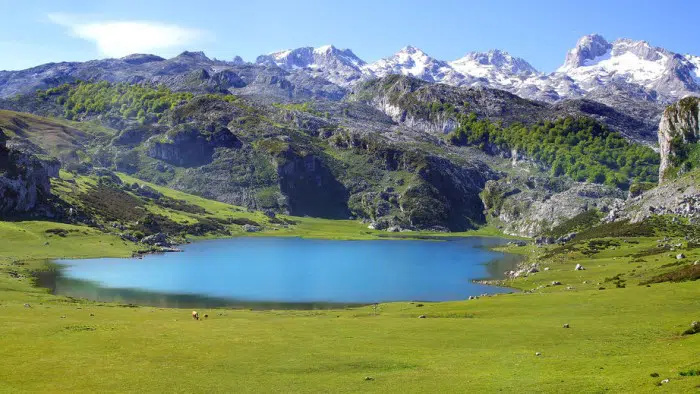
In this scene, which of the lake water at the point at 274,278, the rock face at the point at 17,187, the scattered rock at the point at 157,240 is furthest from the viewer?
the scattered rock at the point at 157,240

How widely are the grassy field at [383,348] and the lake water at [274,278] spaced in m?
32.4

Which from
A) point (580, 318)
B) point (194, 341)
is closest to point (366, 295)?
point (580, 318)

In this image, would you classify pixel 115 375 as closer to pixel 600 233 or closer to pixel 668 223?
pixel 668 223

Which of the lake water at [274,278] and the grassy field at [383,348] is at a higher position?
the grassy field at [383,348]

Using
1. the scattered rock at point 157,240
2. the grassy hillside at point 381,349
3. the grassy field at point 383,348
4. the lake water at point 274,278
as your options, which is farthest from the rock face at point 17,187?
the grassy field at point 383,348

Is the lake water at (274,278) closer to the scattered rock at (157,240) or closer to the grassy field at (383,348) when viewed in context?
the scattered rock at (157,240)

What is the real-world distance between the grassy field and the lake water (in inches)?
1276

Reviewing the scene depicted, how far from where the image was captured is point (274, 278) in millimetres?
130000

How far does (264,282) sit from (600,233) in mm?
97257

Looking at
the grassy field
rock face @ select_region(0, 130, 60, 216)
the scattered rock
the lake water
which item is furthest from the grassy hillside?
rock face @ select_region(0, 130, 60, 216)

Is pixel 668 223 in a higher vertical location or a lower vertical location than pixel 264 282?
higher

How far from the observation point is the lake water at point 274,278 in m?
101

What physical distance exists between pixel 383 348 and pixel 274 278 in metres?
89.1

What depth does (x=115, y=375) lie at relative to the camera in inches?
1337
